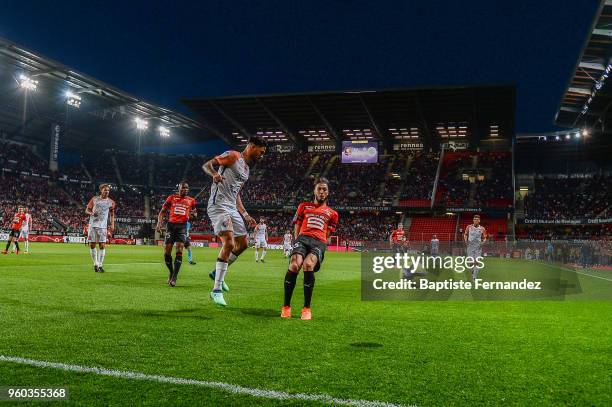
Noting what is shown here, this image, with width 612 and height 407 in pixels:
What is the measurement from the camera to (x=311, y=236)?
7.68m

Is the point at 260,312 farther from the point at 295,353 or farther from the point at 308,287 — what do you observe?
the point at 295,353

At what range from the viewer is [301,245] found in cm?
757

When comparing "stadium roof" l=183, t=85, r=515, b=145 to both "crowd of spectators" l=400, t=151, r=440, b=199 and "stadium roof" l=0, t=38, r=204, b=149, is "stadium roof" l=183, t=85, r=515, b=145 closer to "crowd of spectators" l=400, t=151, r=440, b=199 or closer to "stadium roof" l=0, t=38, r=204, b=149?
"crowd of spectators" l=400, t=151, r=440, b=199

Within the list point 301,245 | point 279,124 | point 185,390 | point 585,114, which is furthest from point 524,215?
point 185,390

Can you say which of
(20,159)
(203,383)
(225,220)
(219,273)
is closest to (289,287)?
(219,273)

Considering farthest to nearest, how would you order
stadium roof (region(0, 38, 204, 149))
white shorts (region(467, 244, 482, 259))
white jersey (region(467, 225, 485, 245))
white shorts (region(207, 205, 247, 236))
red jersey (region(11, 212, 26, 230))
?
stadium roof (region(0, 38, 204, 149)), red jersey (region(11, 212, 26, 230)), white jersey (region(467, 225, 485, 245)), white shorts (region(467, 244, 482, 259)), white shorts (region(207, 205, 247, 236))

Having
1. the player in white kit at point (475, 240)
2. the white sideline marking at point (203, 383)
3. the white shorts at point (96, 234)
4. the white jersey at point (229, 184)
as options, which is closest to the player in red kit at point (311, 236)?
the white jersey at point (229, 184)

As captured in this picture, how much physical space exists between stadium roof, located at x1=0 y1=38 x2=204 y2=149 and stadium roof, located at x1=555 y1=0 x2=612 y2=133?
41.9 m

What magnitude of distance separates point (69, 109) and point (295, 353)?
62.0m

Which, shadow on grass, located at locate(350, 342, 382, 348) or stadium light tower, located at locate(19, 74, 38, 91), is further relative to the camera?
stadium light tower, located at locate(19, 74, 38, 91)

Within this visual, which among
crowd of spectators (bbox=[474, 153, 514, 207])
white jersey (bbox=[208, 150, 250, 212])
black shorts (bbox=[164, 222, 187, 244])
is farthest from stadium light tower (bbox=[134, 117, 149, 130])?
white jersey (bbox=[208, 150, 250, 212])

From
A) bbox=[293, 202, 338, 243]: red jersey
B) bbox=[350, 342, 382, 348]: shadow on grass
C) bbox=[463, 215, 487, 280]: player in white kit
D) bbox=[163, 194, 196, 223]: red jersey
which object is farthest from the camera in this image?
bbox=[463, 215, 487, 280]: player in white kit

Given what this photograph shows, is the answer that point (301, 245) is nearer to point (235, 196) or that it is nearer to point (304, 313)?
point (304, 313)

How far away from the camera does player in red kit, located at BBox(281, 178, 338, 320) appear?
7.33 metres
